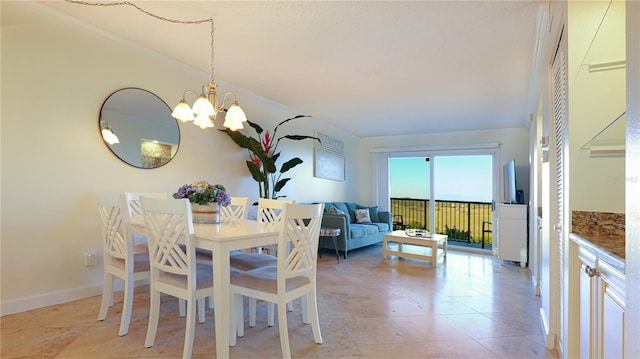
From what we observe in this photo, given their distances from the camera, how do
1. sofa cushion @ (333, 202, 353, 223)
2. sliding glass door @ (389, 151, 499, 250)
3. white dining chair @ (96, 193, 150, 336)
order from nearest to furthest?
white dining chair @ (96, 193, 150, 336) < sofa cushion @ (333, 202, 353, 223) < sliding glass door @ (389, 151, 499, 250)

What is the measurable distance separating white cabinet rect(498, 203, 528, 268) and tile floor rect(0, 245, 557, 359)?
1074mm

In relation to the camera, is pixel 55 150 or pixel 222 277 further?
pixel 55 150

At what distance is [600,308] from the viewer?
3.91 feet

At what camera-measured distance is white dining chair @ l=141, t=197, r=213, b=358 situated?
1874 mm

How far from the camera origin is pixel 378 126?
6168 millimetres

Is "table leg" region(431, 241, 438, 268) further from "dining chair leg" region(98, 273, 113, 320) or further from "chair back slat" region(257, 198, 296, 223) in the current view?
"dining chair leg" region(98, 273, 113, 320)

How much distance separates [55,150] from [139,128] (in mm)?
739

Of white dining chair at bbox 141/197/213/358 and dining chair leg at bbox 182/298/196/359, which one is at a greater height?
white dining chair at bbox 141/197/213/358

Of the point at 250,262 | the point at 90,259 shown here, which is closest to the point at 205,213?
the point at 250,262

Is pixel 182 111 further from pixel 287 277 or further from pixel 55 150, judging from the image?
pixel 287 277

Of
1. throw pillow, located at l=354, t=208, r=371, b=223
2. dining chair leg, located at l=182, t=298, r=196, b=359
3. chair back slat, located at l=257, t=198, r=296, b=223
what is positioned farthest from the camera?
throw pillow, located at l=354, t=208, r=371, b=223

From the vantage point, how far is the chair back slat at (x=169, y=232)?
188 centimetres

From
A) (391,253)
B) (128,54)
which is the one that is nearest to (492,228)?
(391,253)

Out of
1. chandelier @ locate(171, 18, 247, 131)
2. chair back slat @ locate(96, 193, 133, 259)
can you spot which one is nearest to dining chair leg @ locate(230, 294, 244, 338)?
chair back slat @ locate(96, 193, 133, 259)
